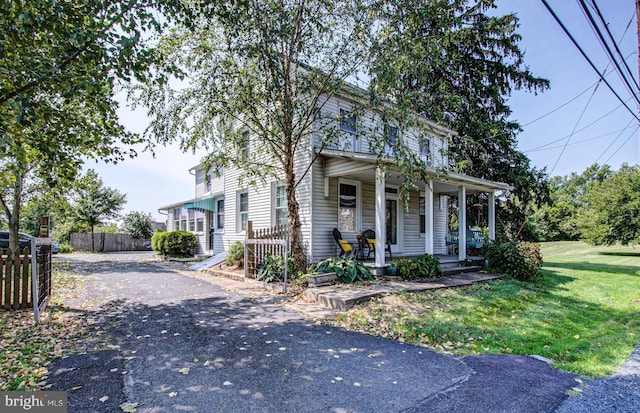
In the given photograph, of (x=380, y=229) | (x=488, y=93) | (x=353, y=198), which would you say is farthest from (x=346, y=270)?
(x=488, y=93)

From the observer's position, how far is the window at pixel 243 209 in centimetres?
1366

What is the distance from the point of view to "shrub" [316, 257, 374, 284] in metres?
8.26

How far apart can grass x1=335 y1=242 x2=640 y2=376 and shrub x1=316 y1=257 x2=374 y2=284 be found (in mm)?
1406

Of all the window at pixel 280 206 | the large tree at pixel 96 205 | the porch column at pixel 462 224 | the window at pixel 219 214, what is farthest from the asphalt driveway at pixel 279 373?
the large tree at pixel 96 205

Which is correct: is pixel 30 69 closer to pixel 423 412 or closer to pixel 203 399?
pixel 203 399

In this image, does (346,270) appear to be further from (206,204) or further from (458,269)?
(206,204)

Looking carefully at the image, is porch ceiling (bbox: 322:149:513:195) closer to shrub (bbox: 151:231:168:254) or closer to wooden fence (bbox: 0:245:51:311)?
wooden fence (bbox: 0:245:51:311)

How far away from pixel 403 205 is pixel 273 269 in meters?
5.97

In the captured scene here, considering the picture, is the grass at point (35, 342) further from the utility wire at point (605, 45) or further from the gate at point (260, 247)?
the utility wire at point (605, 45)

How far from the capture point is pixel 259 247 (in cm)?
938

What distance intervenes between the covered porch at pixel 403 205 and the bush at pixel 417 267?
1.57 ft

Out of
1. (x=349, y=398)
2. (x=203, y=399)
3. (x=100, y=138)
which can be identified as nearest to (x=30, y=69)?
(x=100, y=138)
